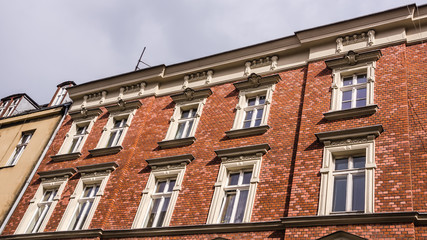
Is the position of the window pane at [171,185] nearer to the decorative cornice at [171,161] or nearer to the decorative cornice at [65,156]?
the decorative cornice at [171,161]

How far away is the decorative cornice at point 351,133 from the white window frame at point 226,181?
2.12 metres

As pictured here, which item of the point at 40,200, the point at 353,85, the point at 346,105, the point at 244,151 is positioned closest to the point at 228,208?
the point at 244,151

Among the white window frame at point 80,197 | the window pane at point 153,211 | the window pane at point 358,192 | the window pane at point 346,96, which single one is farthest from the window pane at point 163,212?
the window pane at point 346,96

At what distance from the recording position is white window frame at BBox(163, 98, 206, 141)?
16547mm

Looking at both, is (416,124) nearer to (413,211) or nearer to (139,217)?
(413,211)

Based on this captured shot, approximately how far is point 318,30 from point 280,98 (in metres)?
3.03

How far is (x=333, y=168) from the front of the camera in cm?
1222

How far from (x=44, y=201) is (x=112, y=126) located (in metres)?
4.08

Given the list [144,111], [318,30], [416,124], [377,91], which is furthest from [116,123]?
[416,124]

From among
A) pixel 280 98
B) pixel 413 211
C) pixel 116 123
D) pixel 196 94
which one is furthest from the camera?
pixel 116 123

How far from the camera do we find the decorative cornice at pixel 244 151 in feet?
45.3

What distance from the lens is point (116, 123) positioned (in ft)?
63.0

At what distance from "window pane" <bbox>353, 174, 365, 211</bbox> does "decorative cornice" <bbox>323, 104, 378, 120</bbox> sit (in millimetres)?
2185

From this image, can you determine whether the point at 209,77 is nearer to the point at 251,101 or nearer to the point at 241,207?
the point at 251,101
